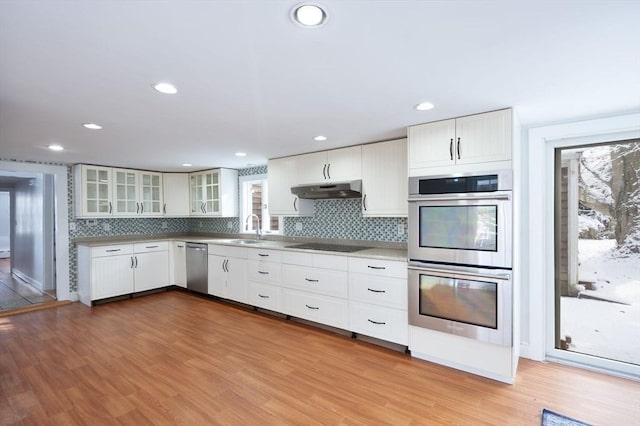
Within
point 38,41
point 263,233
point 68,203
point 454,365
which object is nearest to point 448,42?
point 38,41

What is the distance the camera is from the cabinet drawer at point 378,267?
288 centimetres

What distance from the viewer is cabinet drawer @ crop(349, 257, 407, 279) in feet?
9.45

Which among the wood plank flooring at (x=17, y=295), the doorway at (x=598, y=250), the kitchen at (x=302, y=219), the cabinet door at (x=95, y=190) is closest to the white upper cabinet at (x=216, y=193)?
the kitchen at (x=302, y=219)

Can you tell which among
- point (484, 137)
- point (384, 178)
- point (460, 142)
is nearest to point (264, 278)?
point (384, 178)

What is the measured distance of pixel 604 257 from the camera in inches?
106

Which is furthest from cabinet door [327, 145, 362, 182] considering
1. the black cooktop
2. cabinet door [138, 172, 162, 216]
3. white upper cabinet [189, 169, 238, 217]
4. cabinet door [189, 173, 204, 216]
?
cabinet door [138, 172, 162, 216]

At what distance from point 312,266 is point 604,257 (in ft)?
8.97

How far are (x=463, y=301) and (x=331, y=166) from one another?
2.06 m

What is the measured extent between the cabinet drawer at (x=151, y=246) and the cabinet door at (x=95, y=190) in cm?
72

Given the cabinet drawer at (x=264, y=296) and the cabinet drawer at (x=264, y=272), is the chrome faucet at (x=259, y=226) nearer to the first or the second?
the cabinet drawer at (x=264, y=272)

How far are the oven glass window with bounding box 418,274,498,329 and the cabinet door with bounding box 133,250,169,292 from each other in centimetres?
434

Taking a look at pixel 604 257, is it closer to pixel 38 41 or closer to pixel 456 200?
pixel 456 200

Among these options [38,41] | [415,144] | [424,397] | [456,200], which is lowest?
[424,397]

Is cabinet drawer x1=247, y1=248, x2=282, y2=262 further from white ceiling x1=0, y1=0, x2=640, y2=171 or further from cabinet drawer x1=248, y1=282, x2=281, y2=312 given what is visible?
white ceiling x1=0, y1=0, x2=640, y2=171
